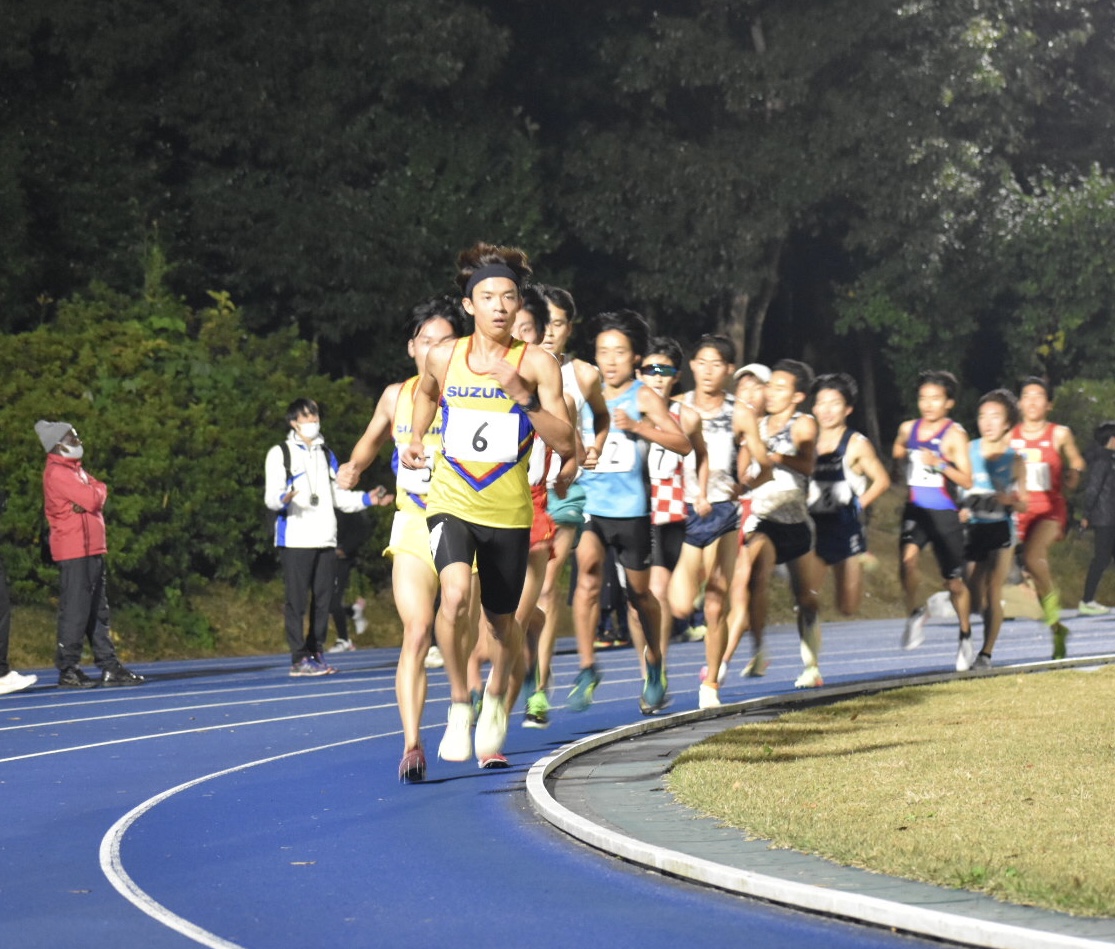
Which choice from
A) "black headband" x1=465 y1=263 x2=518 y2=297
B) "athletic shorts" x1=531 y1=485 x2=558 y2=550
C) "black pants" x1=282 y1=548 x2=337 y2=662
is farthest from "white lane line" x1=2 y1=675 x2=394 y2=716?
"black headband" x1=465 y1=263 x2=518 y2=297

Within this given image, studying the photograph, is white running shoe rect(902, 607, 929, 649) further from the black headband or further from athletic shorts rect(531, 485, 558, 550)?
the black headband

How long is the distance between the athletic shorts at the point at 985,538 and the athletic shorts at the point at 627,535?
167 inches

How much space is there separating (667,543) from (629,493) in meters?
1.07

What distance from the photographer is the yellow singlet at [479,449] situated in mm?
9203

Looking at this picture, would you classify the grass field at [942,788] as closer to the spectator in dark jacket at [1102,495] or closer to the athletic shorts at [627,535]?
the athletic shorts at [627,535]

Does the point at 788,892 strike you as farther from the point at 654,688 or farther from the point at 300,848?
the point at 654,688

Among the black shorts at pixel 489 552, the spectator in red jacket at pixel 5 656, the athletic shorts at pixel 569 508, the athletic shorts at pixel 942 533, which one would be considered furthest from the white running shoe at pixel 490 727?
the spectator in red jacket at pixel 5 656

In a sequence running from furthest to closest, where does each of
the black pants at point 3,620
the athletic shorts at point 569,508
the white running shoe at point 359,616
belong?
1. the white running shoe at point 359,616
2. the black pants at point 3,620
3. the athletic shorts at point 569,508

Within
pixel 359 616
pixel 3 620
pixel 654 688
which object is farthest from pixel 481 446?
pixel 359 616

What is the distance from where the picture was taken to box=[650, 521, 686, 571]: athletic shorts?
13258 mm

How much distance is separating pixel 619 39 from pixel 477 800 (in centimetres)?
3075

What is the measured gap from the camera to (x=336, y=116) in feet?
113

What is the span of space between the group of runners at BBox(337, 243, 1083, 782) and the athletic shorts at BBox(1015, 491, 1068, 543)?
0.08 feet

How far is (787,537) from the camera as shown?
13.9 meters
